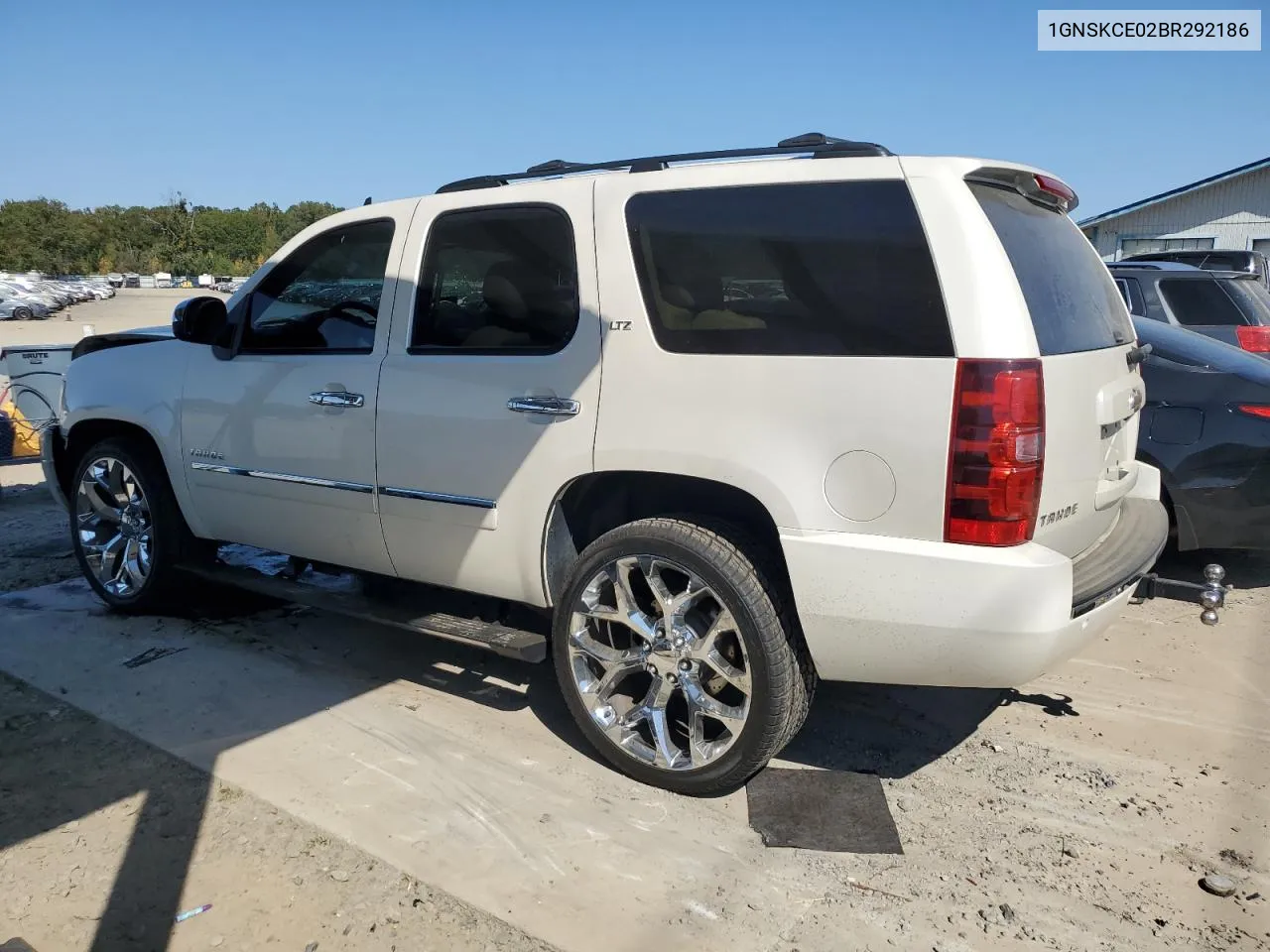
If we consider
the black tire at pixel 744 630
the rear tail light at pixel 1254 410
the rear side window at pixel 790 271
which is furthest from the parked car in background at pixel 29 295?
the rear tail light at pixel 1254 410

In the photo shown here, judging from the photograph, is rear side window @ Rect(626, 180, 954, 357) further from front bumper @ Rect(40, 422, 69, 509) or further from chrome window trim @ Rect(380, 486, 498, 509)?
front bumper @ Rect(40, 422, 69, 509)

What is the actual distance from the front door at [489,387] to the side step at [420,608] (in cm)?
16

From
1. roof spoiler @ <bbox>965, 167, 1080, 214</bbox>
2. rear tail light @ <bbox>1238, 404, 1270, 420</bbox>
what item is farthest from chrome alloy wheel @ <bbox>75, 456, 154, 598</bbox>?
rear tail light @ <bbox>1238, 404, 1270, 420</bbox>

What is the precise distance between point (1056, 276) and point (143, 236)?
114m

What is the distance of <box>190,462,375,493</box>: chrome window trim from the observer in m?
4.06

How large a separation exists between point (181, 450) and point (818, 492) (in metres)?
3.25

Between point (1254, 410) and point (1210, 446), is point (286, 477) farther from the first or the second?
point (1254, 410)

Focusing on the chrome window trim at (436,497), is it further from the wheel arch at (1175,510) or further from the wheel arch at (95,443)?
the wheel arch at (1175,510)

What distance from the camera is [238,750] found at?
3.70m

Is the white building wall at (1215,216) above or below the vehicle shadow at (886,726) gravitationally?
above

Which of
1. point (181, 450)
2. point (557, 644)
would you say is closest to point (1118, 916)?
point (557, 644)

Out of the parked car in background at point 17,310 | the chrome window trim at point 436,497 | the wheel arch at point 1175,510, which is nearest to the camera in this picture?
the chrome window trim at point 436,497

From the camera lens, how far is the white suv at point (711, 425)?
2824mm

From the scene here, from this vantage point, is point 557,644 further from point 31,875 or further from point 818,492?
point 31,875
